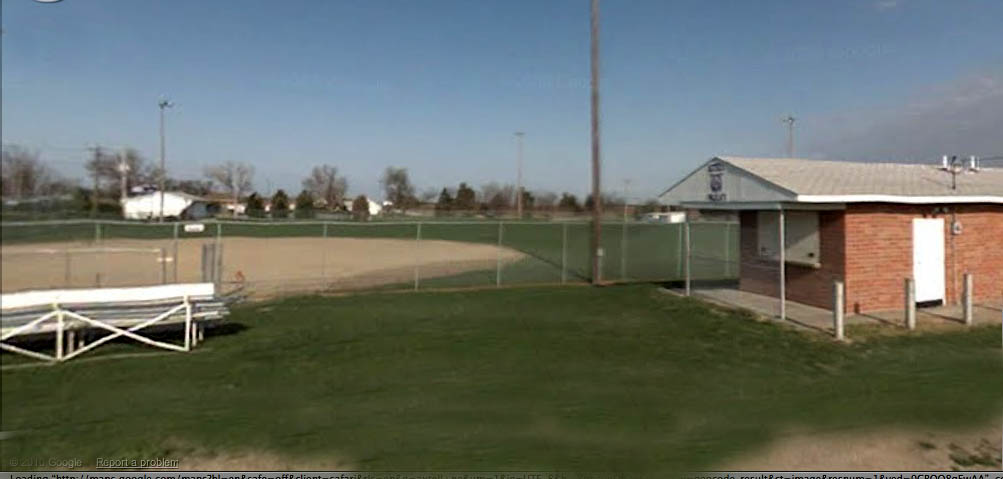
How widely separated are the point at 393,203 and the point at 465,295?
45870mm

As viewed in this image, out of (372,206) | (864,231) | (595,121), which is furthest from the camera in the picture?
(372,206)

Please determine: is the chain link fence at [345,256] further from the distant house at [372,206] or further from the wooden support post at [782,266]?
the distant house at [372,206]

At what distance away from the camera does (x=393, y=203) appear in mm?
57344

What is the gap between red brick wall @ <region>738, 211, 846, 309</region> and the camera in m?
10.2

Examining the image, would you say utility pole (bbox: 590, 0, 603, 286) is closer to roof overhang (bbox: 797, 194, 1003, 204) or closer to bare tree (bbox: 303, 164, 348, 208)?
roof overhang (bbox: 797, 194, 1003, 204)

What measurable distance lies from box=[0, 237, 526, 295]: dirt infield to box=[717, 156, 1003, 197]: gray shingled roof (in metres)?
7.62

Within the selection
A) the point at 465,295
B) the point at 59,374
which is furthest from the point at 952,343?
the point at 59,374

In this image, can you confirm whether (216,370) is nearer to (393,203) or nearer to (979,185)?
(979,185)

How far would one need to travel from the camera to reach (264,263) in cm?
2120

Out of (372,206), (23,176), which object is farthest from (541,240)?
(23,176)

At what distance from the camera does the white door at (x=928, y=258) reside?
34.8 ft

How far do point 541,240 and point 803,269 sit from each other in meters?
21.6

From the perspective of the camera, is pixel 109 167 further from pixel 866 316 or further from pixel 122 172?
pixel 866 316

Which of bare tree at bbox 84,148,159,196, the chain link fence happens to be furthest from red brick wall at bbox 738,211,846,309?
bare tree at bbox 84,148,159,196
